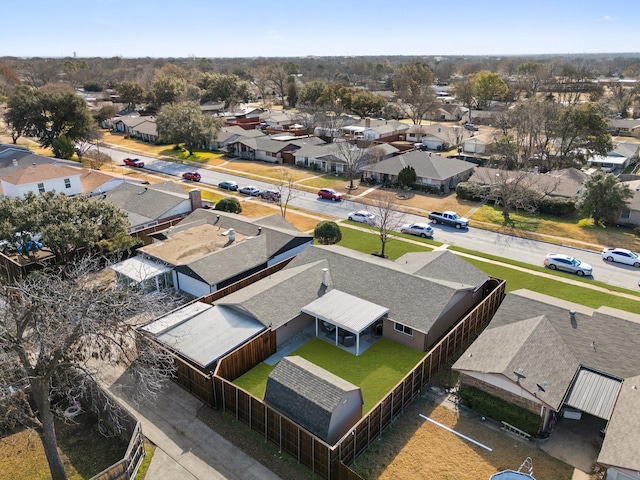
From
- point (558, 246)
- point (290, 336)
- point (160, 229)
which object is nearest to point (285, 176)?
point (160, 229)

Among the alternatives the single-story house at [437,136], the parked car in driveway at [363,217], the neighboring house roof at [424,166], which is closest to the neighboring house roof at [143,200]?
the parked car in driveway at [363,217]

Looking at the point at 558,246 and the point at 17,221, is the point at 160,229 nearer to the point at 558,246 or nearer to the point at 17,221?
the point at 17,221

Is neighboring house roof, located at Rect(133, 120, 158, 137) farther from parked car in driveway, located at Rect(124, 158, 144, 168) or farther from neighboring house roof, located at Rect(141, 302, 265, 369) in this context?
neighboring house roof, located at Rect(141, 302, 265, 369)

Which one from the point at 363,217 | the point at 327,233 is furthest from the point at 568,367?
the point at 363,217

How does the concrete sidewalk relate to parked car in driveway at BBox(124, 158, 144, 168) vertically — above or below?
below

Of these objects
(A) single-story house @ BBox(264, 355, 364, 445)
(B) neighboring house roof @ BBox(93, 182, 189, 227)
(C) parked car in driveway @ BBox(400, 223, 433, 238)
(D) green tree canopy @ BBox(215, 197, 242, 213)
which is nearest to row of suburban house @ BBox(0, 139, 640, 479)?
(A) single-story house @ BBox(264, 355, 364, 445)

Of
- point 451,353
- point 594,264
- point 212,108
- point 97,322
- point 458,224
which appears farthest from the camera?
point 212,108

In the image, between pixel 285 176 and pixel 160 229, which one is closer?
pixel 160 229

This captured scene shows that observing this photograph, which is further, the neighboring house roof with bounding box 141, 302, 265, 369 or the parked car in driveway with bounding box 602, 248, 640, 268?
the parked car in driveway with bounding box 602, 248, 640, 268
